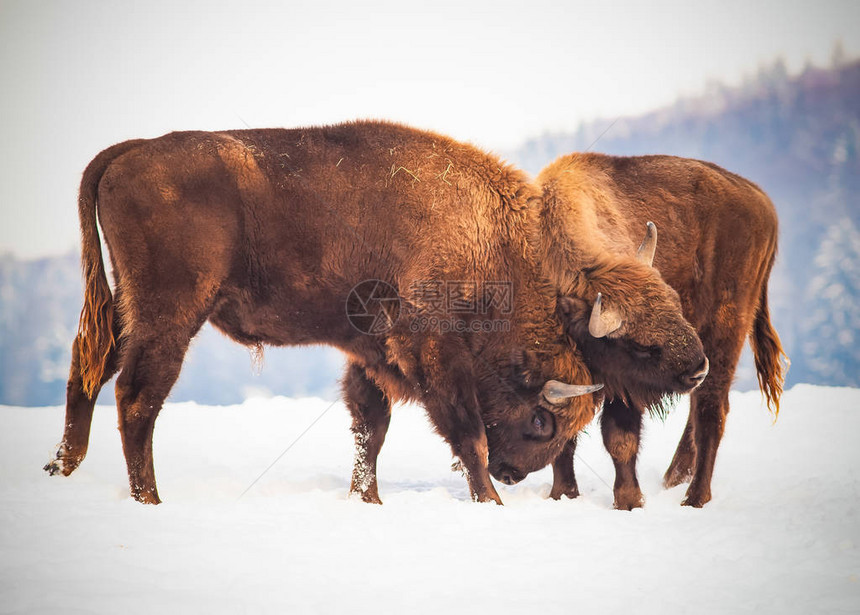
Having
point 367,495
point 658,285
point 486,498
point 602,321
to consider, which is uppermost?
point 658,285

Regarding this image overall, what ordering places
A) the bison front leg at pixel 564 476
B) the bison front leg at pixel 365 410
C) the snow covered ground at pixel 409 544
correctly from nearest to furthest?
the snow covered ground at pixel 409 544 < the bison front leg at pixel 365 410 < the bison front leg at pixel 564 476

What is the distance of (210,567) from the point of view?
349 cm

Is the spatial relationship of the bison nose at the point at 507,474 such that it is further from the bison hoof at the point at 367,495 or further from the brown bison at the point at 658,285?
the bison hoof at the point at 367,495

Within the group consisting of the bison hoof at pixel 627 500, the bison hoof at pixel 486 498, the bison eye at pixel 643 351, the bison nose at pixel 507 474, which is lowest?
the bison hoof at pixel 627 500

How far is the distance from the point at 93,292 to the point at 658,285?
12.9 feet

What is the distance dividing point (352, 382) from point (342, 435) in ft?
11.8

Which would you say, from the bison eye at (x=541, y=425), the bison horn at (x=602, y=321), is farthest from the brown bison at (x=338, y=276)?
the bison horn at (x=602, y=321)

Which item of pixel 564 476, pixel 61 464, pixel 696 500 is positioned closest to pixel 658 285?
pixel 696 500

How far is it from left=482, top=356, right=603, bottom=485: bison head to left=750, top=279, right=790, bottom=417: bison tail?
1912 millimetres

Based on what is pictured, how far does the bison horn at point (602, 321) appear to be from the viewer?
5.12 m

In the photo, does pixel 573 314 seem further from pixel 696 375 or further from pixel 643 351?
pixel 696 375

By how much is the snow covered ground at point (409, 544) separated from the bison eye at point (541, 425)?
0.51 metres

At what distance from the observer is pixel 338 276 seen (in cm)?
539

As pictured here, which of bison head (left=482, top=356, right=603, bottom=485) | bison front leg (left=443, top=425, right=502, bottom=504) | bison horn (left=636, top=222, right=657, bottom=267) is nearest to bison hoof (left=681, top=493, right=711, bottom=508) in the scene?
bison head (left=482, top=356, right=603, bottom=485)
